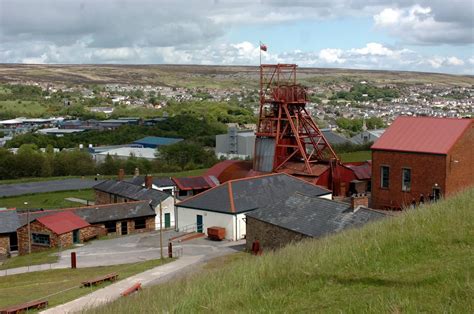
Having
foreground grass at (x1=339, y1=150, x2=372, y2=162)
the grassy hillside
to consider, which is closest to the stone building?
the grassy hillside

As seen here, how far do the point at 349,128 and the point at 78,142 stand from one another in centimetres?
5814

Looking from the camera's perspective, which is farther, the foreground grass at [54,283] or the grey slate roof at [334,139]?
the grey slate roof at [334,139]

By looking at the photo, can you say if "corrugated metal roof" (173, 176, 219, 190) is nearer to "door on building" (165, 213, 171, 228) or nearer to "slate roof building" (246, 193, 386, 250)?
"door on building" (165, 213, 171, 228)

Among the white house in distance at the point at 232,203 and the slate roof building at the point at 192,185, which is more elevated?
the white house in distance at the point at 232,203

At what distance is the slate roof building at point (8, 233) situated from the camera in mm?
40684

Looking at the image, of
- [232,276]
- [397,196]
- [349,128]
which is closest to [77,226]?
[397,196]

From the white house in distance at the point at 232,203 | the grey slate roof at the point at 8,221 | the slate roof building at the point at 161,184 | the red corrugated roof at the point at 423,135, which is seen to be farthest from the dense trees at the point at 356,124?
the grey slate roof at the point at 8,221

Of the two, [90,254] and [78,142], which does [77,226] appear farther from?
[78,142]

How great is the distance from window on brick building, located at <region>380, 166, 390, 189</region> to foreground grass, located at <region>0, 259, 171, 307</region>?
13.2 meters

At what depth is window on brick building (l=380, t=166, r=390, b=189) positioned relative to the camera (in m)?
35.1

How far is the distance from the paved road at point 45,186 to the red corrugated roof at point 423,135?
42.4m

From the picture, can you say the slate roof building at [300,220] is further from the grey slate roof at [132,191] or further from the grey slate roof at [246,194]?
the grey slate roof at [132,191]

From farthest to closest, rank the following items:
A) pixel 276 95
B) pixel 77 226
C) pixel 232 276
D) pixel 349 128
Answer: pixel 349 128, pixel 276 95, pixel 77 226, pixel 232 276

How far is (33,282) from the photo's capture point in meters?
27.1
